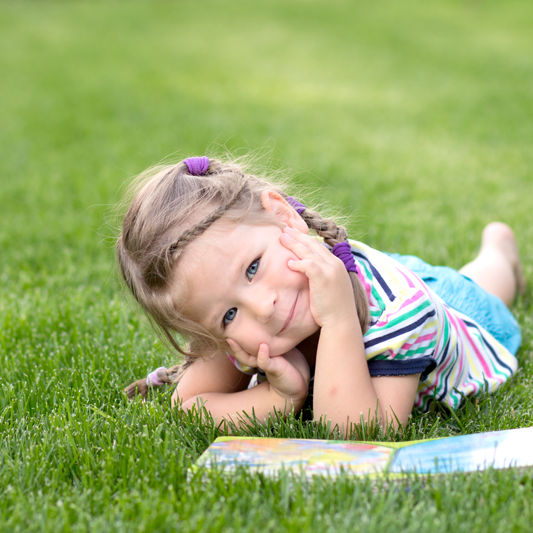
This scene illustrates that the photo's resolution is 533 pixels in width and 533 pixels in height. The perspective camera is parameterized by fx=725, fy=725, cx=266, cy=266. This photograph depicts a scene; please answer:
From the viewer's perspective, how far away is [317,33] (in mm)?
14953

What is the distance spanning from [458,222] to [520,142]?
2442mm

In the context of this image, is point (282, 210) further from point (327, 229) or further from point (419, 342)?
point (419, 342)

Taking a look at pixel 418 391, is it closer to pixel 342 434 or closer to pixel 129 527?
pixel 342 434

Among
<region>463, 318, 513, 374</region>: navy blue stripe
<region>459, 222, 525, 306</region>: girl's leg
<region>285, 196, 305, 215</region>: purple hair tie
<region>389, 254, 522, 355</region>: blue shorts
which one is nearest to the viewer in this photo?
<region>285, 196, 305, 215</region>: purple hair tie

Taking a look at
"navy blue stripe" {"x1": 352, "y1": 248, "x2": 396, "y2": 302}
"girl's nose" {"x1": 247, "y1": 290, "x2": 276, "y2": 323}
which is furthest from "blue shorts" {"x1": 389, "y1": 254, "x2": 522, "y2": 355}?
"girl's nose" {"x1": 247, "y1": 290, "x2": 276, "y2": 323}

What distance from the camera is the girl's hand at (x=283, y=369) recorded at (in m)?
2.06

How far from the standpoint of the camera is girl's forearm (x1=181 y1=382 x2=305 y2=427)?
220 centimetres

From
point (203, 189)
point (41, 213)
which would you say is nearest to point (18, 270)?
point (41, 213)

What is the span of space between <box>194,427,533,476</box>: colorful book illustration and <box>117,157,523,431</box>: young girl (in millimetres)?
184

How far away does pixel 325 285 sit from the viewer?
205 cm

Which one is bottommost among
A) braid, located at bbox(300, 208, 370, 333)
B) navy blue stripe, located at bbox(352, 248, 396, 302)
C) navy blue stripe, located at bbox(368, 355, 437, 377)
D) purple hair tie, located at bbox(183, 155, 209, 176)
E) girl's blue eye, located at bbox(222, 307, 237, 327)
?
navy blue stripe, located at bbox(368, 355, 437, 377)

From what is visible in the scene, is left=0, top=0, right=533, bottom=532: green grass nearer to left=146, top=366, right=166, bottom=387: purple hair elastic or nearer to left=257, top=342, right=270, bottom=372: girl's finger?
left=146, top=366, right=166, bottom=387: purple hair elastic

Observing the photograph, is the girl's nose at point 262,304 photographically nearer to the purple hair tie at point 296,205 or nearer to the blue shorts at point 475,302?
the purple hair tie at point 296,205

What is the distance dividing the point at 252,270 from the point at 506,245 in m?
1.92
